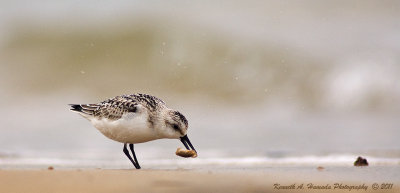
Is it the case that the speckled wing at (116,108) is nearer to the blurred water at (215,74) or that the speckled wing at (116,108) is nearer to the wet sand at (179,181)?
the wet sand at (179,181)

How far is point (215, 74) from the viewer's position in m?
14.4

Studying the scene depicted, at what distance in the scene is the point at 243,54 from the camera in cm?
1479

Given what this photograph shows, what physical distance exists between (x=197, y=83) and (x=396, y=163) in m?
5.93

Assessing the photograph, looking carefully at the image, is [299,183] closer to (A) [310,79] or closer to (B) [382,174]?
(B) [382,174]

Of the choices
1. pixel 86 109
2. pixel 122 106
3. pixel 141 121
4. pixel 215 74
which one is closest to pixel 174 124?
pixel 141 121

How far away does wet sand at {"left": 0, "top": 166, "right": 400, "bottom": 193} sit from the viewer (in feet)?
20.5

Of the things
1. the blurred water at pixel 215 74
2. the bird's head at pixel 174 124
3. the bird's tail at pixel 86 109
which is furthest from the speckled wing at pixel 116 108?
the blurred water at pixel 215 74

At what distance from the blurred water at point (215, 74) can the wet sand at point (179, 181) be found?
7.84 feet

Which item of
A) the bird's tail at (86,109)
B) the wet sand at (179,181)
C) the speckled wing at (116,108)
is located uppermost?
the bird's tail at (86,109)

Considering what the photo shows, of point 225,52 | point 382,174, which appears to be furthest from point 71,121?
point 382,174

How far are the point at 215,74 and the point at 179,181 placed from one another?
25.9 feet

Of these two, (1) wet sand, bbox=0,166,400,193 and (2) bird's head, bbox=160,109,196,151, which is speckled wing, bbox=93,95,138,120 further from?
(1) wet sand, bbox=0,166,400,193

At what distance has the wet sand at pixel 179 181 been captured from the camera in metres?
6.25

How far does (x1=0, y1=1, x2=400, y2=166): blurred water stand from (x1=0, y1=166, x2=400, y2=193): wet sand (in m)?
2.39
